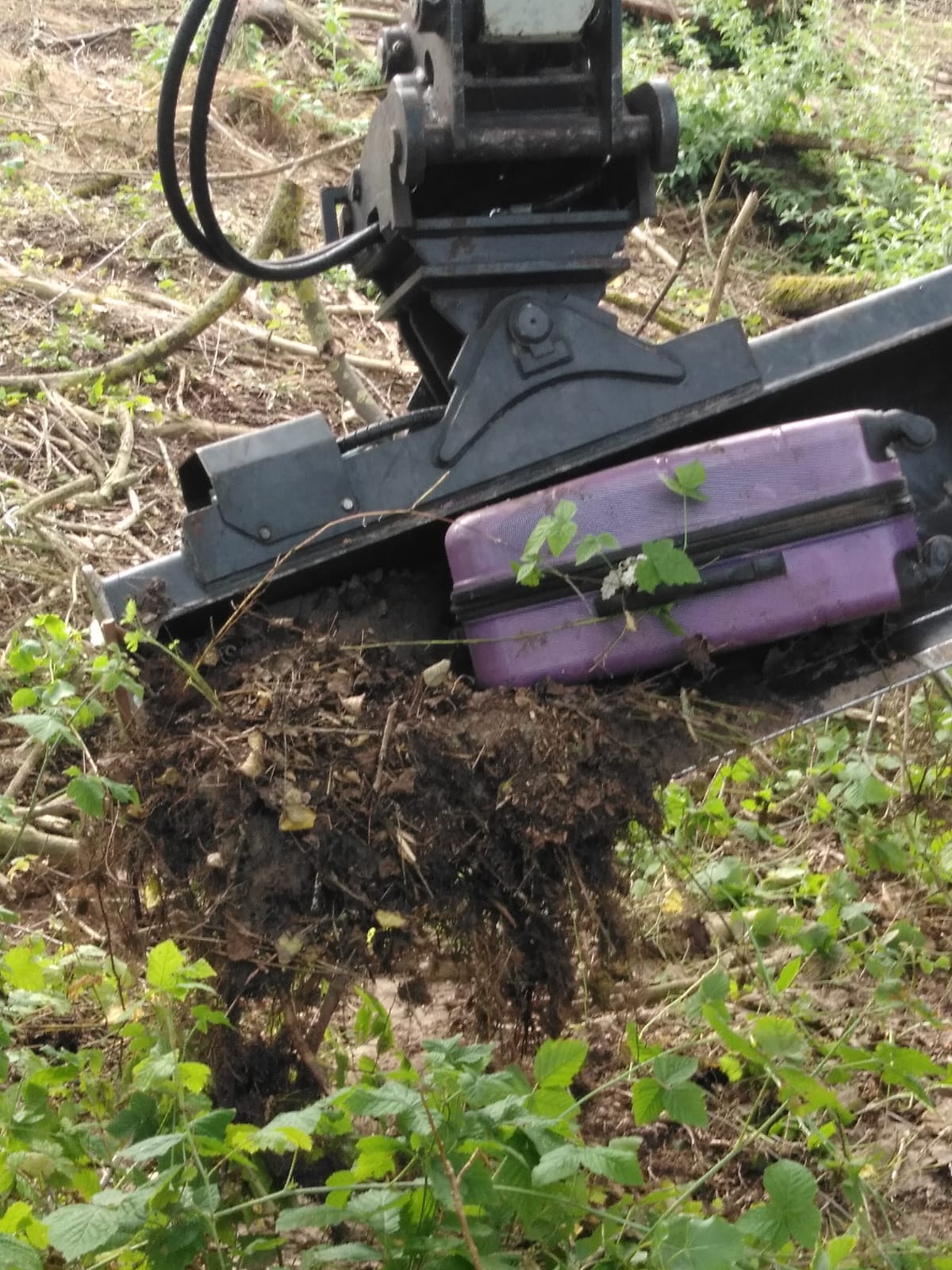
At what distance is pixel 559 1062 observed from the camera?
4.37 feet

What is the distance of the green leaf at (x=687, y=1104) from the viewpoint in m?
1.38

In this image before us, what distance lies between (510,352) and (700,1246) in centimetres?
128

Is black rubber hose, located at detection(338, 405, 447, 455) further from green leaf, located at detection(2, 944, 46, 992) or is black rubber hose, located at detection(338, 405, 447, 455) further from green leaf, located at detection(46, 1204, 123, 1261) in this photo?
green leaf, located at detection(46, 1204, 123, 1261)

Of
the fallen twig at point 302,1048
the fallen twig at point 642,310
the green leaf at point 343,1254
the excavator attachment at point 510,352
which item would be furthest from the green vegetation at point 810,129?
the green leaf at point 343,1254

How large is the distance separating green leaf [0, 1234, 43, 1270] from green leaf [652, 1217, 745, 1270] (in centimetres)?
66

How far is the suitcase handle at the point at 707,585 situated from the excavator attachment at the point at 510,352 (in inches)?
6.6

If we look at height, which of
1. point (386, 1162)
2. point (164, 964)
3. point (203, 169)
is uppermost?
point (203, 169)

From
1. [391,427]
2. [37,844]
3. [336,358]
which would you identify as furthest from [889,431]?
[336,358]

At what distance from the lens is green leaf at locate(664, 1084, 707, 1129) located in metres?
1.38

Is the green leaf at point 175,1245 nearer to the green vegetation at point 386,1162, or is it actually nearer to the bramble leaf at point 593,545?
the green vegetation at point 386,1162

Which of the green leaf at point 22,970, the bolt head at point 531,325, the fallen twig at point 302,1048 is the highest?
the bolt head at point 531,325

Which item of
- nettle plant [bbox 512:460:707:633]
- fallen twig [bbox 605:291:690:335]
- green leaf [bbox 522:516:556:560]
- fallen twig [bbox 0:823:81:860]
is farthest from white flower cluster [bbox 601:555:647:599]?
fallen twig [bbox 605:291:690:335]

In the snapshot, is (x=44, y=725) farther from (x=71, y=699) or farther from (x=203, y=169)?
(x=203, y=169)

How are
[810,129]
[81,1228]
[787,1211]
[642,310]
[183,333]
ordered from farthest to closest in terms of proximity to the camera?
[810,129] < [642,310] < [183,333] < [787,1211] < [81,1228]
